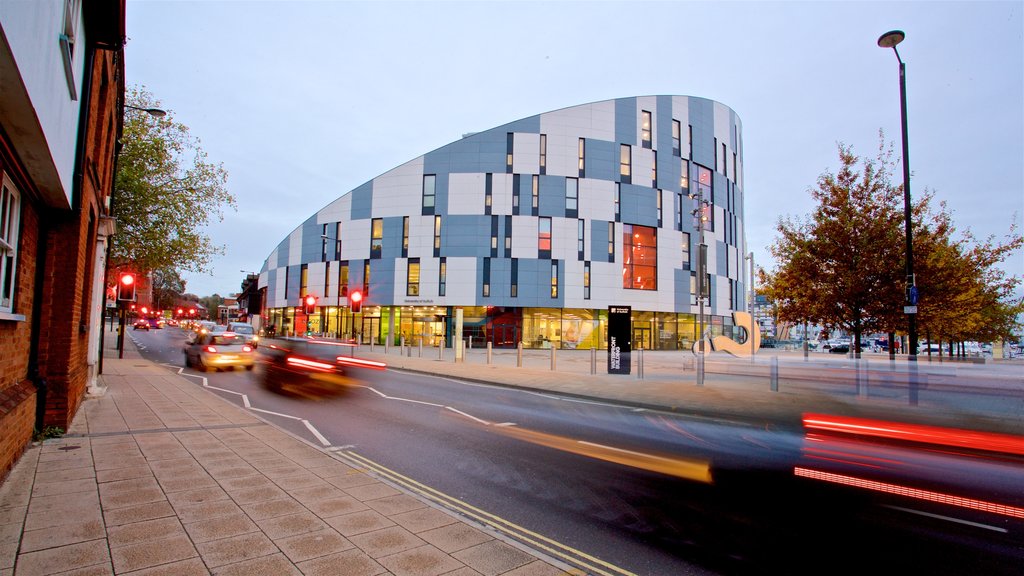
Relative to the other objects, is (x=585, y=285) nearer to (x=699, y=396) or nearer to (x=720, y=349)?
(x=720, y=349)

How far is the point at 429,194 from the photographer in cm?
4222

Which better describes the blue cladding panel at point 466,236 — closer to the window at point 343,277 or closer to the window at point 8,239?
the window at point 343,277

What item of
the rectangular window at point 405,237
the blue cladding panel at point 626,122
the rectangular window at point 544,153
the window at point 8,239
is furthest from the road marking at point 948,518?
the blue cladding panel at point 626,122

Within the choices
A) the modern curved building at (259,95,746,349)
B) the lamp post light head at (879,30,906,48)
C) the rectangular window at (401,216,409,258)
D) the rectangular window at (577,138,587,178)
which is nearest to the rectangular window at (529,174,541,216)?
the modern curved building at (259,95,746,349)

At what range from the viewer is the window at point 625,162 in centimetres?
4281

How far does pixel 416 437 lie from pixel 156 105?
2472cm

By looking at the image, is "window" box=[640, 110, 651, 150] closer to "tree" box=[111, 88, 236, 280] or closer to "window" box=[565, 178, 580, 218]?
"window" box=[565, 178, 580, 218]

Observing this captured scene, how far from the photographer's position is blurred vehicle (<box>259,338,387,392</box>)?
52.4 feet

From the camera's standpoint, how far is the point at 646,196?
43312mm

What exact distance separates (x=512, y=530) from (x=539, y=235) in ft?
121

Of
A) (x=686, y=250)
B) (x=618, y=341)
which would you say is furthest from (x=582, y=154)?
(x=618, y=341)

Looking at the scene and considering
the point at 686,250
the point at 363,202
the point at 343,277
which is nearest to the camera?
the point at 363,202

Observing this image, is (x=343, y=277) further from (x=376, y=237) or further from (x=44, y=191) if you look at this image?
(x=44, y=191)

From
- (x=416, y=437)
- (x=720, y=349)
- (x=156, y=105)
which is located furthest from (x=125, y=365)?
(x=720, y=349)
